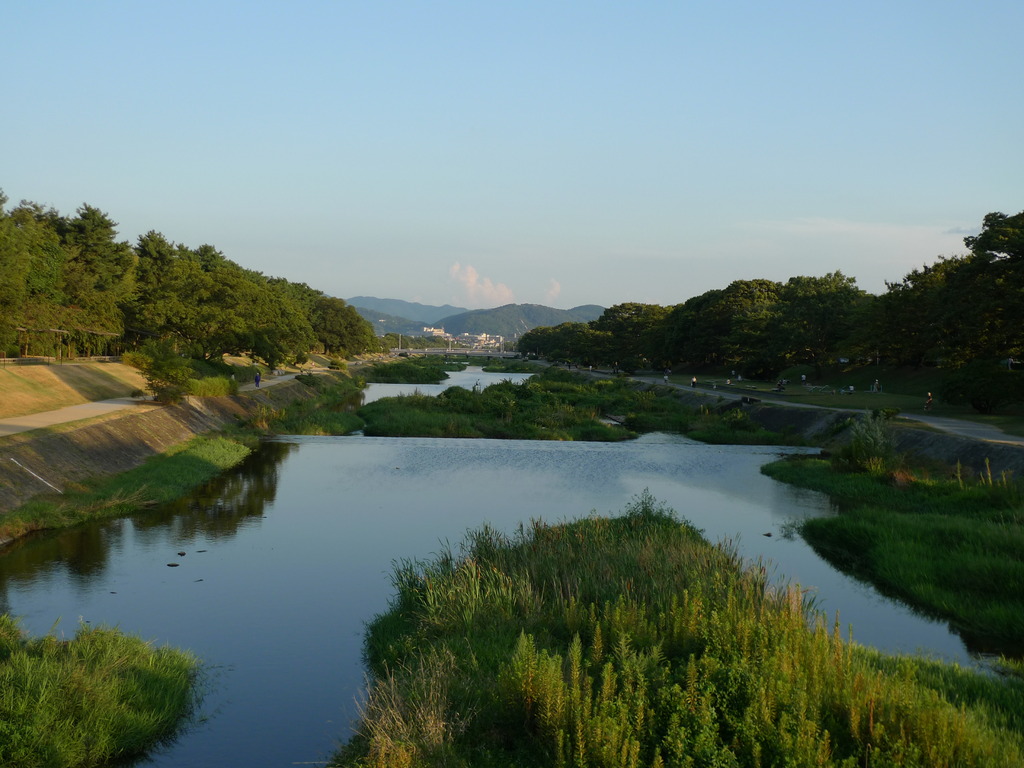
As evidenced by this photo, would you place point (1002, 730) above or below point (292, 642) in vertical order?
above

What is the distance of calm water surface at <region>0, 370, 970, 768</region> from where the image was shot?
39.1ft

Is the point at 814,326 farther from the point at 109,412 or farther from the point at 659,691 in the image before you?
the point at 659,691

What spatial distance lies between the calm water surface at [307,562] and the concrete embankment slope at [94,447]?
293 centimetres

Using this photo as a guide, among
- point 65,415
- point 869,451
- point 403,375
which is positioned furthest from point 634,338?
point 65,415

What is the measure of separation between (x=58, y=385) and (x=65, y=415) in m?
10.0

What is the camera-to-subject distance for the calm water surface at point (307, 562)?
11930 millimetres

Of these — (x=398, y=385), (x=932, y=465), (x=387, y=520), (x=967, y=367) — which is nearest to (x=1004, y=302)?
(x=967, y=367)

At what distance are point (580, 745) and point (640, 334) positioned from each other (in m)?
117

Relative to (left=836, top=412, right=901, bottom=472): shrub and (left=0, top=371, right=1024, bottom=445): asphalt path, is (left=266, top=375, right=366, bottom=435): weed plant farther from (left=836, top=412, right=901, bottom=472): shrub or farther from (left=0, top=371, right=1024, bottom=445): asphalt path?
(left=836, top=412, right=901, bottom=472): shrub

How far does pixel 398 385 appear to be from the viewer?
347ft

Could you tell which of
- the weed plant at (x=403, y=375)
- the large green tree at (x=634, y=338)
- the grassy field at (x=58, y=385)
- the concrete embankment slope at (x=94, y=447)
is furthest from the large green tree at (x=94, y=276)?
the large green tree at (x=634, y=338)

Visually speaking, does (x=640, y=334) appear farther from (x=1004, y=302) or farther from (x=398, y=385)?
(x=1004, y=302)

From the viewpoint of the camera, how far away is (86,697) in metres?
9.95

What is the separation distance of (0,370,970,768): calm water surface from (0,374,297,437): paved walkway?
6828 mm
